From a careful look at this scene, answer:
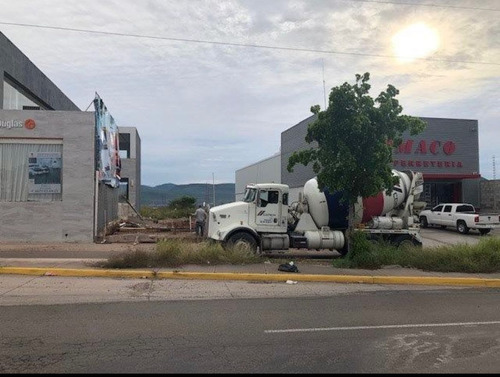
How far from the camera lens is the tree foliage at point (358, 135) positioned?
14.1 metres

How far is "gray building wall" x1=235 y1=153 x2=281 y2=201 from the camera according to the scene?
41.8 metres

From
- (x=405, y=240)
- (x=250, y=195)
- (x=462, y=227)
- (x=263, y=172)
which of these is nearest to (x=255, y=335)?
(x=250, y=195)

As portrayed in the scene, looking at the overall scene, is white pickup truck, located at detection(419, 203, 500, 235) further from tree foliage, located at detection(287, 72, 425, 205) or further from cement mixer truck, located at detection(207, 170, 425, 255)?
tree foliage, located at detection(287, 72, 425, 205)

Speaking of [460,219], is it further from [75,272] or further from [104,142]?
[75,272]

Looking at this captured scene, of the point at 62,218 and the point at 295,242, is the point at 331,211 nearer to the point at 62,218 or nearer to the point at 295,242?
the point at 295,242

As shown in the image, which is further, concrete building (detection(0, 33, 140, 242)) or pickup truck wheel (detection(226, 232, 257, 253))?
concrete building (detection(0, 33, 140, 242))

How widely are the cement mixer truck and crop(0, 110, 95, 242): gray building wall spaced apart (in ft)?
18.2

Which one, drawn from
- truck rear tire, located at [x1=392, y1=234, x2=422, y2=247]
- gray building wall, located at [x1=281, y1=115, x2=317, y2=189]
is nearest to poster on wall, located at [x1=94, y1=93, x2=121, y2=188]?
truck rear tire, located at [x1=392, y1=234, x2=422, y2=247]

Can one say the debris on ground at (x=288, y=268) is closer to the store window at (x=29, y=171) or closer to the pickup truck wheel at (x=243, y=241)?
the pickup truck wheel at (x=243, y=241)

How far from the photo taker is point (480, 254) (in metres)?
13.6

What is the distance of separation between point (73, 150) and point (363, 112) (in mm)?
11088

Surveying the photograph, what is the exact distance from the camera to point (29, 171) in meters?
18.4

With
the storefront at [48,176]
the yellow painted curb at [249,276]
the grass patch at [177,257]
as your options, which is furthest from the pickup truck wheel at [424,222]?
the storefront at [48,176]

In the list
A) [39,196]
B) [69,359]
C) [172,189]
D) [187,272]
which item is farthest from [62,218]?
[172,189]
